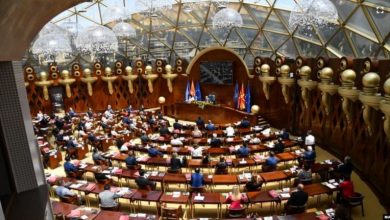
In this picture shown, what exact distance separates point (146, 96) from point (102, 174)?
16264 mm

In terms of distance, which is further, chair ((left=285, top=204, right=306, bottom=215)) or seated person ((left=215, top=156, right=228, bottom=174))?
seated person ((left=215, top=156, right=228, bottom=174))

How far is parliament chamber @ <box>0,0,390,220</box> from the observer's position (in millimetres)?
5994

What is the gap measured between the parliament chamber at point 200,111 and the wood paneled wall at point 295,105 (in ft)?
0.28

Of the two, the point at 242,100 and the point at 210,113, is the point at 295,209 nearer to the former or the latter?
the point at 242,100

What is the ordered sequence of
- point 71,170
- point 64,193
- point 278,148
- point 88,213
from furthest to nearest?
point 278,148, point 71,170, point 64,193, point 88,213

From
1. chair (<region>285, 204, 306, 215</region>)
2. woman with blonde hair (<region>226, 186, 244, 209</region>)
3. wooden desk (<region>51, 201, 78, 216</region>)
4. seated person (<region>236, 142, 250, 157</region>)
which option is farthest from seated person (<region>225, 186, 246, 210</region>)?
wooden desk (<region>51, 201, 78, 216</region>)

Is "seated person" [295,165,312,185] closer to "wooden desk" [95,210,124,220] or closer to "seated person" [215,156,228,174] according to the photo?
"seated person" [215,156,228,174]

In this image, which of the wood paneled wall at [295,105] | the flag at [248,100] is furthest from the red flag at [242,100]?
the wood paneled wall at [295,105]

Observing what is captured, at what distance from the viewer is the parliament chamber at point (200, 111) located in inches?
236

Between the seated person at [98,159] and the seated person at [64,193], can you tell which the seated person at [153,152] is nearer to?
the seated person at [98,159]

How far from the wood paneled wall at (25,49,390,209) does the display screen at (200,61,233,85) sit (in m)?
0.43

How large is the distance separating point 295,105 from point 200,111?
7.27 m

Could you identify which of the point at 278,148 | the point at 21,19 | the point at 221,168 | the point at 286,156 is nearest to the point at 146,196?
the point at 221,168

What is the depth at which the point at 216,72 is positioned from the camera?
24234 millimetres
